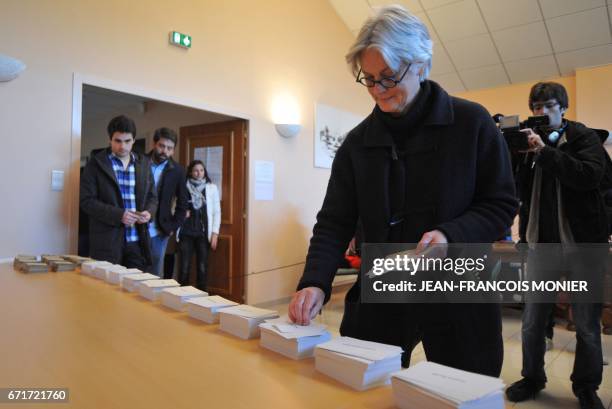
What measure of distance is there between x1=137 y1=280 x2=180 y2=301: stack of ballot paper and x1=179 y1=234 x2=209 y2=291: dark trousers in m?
2.53

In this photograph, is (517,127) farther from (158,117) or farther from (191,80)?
(158,117)

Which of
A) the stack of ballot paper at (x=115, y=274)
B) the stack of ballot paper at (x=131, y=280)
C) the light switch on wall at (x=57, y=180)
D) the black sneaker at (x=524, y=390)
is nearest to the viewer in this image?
the stack of ballot paper at (x=131, y=280)

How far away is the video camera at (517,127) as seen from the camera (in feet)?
6.48

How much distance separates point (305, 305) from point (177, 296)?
1.57ft

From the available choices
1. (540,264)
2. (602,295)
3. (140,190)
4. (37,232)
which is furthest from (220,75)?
(602,295)

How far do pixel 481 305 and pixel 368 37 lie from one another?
69cm

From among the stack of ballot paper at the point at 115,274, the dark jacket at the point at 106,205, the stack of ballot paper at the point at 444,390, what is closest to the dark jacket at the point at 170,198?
the dark jacket at the point at 106,205

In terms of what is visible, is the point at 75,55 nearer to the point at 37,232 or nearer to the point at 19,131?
the point at 19,131

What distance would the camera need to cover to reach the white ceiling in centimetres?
438

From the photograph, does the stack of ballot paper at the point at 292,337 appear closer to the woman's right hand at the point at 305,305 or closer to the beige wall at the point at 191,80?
the woman's right hand at the point at 305,305

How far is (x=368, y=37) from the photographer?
1.00 metres

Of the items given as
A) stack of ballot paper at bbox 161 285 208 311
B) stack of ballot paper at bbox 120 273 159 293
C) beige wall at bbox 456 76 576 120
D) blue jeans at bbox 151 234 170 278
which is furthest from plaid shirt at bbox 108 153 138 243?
beige wall at bbox 456 76 576 120

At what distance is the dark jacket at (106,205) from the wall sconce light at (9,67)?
0.72m

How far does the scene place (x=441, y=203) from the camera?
3.26ft
